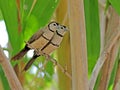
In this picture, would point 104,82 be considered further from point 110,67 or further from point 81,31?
point 81,31

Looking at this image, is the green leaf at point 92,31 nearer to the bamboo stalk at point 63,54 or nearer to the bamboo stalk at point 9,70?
the bamboo stalk at point 63,54

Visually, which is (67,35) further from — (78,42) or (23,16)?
(78,42)

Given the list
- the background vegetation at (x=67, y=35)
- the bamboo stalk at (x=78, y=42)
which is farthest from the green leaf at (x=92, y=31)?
the bamboo stalk at (x=78, y=42)

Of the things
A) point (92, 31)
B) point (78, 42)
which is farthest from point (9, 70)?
point (92, 31)

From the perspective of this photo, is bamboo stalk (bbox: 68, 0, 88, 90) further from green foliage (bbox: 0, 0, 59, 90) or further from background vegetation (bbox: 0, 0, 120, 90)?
green foliage (bbox: 0, 0, 59, 90)

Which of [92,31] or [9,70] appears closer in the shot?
[9,70]

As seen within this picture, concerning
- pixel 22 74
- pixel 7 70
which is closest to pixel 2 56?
pixel 7 70
